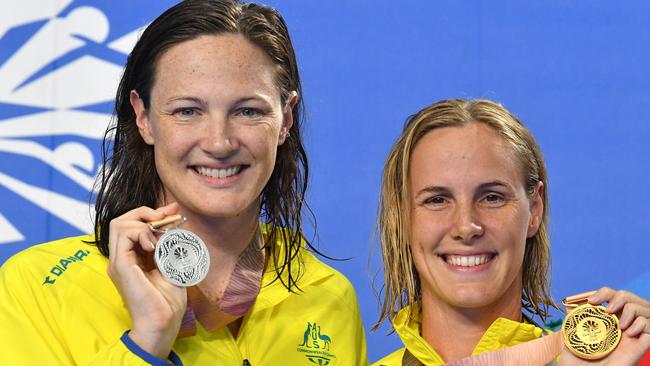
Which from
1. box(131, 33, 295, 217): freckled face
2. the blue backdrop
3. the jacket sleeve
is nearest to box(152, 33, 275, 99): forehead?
box(131, 33, 295, 217): freckled face

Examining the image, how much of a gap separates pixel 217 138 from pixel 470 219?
547 mm

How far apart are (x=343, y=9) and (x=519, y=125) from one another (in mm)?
1183

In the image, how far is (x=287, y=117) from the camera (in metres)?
2.67

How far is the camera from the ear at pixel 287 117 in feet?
8.68

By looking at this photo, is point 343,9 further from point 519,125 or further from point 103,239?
point 103,239

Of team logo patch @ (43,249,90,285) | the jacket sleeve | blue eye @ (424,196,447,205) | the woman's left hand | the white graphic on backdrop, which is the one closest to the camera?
the woman's left hand

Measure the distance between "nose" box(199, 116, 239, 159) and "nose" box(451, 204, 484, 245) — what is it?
485mm

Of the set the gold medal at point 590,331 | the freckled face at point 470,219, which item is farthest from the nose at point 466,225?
the gold medal at point 590,331

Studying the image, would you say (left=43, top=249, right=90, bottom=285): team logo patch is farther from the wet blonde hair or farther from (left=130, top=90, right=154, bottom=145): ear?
the wet blonde hair

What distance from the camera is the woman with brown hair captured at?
2262mm

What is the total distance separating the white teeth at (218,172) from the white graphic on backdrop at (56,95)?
3.86ft

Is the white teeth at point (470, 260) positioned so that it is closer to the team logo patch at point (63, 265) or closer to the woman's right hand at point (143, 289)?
the woman's right hand at point (143, 289)

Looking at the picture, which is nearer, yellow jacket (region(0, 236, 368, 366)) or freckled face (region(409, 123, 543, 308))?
yellow jacket (region(0, 236, 368, 366))

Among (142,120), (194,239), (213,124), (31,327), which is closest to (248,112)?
(213,124)
